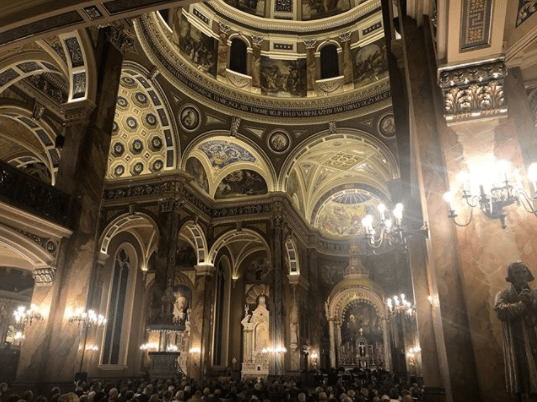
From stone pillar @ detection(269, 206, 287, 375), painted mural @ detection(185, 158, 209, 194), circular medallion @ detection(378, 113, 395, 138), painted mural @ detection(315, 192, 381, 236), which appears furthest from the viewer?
painted mural @ detection(315, 192, 381, 236)

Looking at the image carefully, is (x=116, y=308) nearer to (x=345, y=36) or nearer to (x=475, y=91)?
(x=345, y=36)

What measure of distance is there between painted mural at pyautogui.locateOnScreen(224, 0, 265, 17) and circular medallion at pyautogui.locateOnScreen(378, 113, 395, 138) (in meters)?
8.38

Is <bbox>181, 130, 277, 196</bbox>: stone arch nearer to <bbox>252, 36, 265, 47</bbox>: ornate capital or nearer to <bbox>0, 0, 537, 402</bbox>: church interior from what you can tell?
<bbox>0, 0, 537, 402</bbox>: church interior

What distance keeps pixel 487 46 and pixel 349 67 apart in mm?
16443

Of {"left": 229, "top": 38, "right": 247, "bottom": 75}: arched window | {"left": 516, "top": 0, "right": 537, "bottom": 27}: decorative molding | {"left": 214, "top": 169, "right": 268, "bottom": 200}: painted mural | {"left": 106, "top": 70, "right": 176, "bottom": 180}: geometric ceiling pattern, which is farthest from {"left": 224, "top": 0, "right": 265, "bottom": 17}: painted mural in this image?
{"left": 516, "top": 0, "right": 537, "bottom": 27}: decorative molding

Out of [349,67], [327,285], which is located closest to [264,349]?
[327,285]

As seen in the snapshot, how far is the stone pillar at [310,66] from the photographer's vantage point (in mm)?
20938

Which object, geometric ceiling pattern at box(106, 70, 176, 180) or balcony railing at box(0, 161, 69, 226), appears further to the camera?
geometric ceiling pattern at box(106, 70, 176, 180)

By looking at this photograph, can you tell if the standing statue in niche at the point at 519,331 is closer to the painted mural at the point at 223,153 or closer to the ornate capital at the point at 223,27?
the painted mural at the point at 223,153

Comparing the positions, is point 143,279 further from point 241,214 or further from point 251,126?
point 251,126

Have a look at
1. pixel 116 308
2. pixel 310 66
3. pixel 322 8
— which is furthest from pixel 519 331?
pixel 322 8

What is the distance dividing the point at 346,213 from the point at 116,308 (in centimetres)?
1709

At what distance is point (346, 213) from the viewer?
100ft

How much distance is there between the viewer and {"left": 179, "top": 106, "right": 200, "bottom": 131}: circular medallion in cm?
1827
